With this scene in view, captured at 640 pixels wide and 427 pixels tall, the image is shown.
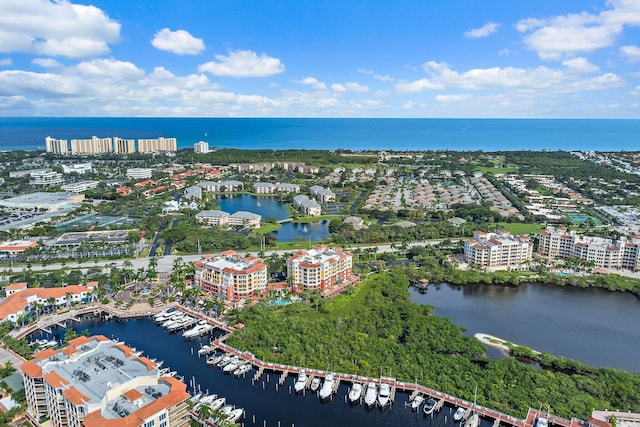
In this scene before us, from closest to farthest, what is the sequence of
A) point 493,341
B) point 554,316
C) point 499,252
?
1. point 493,341
2. point 554,316
3. point 499,252

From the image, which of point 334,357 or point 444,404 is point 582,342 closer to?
point 444,404

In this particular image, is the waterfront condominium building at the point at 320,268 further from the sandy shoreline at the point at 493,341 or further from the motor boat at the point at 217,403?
the motor boat at the point at 217,403

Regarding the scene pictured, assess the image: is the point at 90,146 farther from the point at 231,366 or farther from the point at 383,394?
the point at 383,394

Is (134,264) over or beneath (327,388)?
over

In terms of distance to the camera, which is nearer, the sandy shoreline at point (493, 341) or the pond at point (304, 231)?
the sandy shoreline at point (493, 341)

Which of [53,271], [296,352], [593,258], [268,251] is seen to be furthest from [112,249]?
[593,258]

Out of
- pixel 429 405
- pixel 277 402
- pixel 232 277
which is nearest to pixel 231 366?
pixel 277 402

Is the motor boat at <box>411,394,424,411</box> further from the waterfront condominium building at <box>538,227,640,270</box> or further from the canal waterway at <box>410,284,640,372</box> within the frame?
the waterfront condominium building at <box>538,227,640,270</box>

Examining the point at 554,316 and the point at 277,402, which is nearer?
the point at 277,402

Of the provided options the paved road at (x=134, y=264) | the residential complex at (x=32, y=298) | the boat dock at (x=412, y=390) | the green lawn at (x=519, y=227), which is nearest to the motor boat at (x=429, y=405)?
the boat dock at (x=412, y=390)
